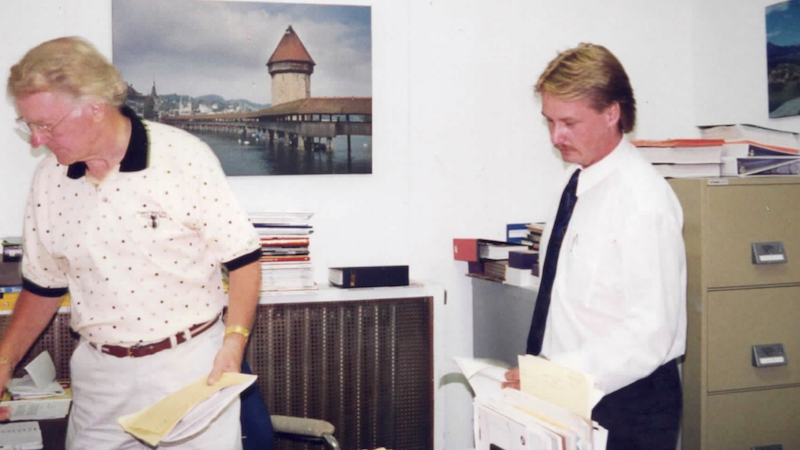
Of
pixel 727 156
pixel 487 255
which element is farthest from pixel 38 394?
pixel 727 156

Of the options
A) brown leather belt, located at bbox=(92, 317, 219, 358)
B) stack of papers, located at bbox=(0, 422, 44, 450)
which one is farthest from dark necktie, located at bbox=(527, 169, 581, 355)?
stack of papers, located at bbox=(0, 422, 44, 450)

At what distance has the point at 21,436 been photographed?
2.01 meters

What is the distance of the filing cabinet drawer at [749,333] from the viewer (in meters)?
2.24

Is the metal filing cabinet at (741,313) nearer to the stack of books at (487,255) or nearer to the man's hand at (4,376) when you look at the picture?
the stack of books at (487,255)

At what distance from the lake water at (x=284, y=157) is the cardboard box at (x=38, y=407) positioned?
39.4 inches

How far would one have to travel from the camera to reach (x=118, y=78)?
1611 mm

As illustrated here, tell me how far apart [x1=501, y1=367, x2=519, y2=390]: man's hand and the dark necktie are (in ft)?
1.67

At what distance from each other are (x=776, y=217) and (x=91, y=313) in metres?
1.96

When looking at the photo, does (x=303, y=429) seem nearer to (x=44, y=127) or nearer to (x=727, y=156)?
(x=44, y=127)

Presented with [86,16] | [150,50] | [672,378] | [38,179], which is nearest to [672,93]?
[672,378]

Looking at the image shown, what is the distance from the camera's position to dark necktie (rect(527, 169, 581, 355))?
189cm

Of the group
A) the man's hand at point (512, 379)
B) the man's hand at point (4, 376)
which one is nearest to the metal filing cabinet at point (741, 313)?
the man's hand at point (512, 379)

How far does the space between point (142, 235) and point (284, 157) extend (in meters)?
1.26

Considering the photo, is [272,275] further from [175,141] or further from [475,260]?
[175,141]
